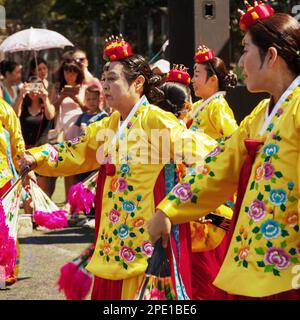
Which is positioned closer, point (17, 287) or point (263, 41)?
point (263, 41)

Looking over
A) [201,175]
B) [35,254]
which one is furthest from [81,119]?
[201,175]

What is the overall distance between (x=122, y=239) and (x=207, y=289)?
1.11m

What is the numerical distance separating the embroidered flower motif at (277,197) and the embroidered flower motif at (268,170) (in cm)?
6

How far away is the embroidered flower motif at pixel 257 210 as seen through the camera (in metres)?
3.04

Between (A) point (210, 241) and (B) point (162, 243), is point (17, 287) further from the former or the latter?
(B) point (162, 243)

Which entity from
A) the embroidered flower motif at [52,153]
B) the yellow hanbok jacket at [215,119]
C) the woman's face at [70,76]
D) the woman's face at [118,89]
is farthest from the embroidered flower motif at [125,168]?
the woman's face at [70,76]

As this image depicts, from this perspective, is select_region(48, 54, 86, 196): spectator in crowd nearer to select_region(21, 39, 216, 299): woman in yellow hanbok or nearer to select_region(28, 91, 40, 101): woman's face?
select_region(28, 91, 40, 101): woman's face

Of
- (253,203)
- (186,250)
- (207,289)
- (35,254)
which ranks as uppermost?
(253,203)

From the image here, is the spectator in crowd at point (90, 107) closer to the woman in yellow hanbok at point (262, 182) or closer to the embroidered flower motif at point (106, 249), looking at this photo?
the embroidered flower motif at point (106, 249)

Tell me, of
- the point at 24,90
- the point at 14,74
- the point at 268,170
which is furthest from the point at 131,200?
the point at 14,74

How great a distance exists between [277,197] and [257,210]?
10cm

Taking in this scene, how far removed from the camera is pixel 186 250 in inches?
172

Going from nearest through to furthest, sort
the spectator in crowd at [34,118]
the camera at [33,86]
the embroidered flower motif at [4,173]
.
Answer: the embroidered flower motif at [4,173]
the camera at [33,86]
the spectator in crowd at [34,118]

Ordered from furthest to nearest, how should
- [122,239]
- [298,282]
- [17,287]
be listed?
[17,287] < [122,239] < [298,282]
